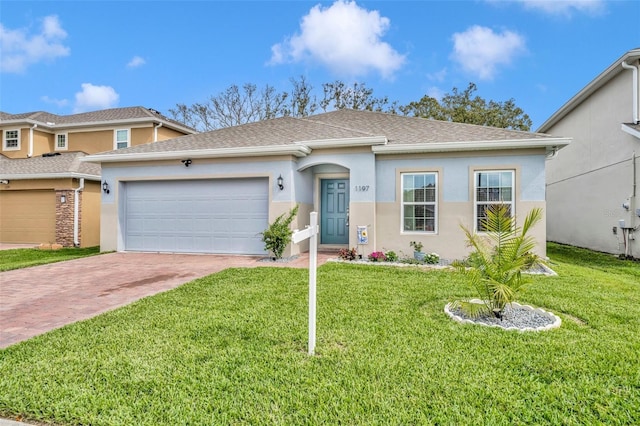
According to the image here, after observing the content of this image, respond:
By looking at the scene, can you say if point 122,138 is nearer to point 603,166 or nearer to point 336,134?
point 336,134

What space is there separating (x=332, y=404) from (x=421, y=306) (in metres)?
3.07

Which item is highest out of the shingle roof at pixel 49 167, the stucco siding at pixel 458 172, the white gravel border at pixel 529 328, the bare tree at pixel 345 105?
the bare tree at pixel 345 105

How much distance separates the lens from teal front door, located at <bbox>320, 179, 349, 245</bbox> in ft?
39.3

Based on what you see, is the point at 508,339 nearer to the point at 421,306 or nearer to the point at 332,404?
the point at 421,306

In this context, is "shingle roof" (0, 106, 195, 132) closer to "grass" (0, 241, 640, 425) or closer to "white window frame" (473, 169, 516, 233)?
"white window frame" (473, 169, 516, 233)

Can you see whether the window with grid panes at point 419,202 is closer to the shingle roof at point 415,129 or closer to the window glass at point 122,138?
the shingle roof at point 415,129

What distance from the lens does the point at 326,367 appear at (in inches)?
134

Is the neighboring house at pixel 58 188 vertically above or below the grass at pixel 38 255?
above

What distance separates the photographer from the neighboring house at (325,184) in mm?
9953

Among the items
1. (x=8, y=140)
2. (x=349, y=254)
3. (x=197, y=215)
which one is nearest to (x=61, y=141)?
(x=8, y=140)

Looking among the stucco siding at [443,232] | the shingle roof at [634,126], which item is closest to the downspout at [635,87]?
the shingle roof at [634,126]

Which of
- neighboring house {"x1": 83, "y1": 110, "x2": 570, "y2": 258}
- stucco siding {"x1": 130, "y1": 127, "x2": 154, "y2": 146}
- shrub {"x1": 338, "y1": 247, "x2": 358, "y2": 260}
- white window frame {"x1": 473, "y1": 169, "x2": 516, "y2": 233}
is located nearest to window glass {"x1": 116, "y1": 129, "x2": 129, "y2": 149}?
stucco siding {"x1": 130, "y1": 127, "x2": 154, "y2": 146}

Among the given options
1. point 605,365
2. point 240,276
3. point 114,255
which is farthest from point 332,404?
point 114,255

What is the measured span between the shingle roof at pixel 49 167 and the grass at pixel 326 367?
40.1ft
